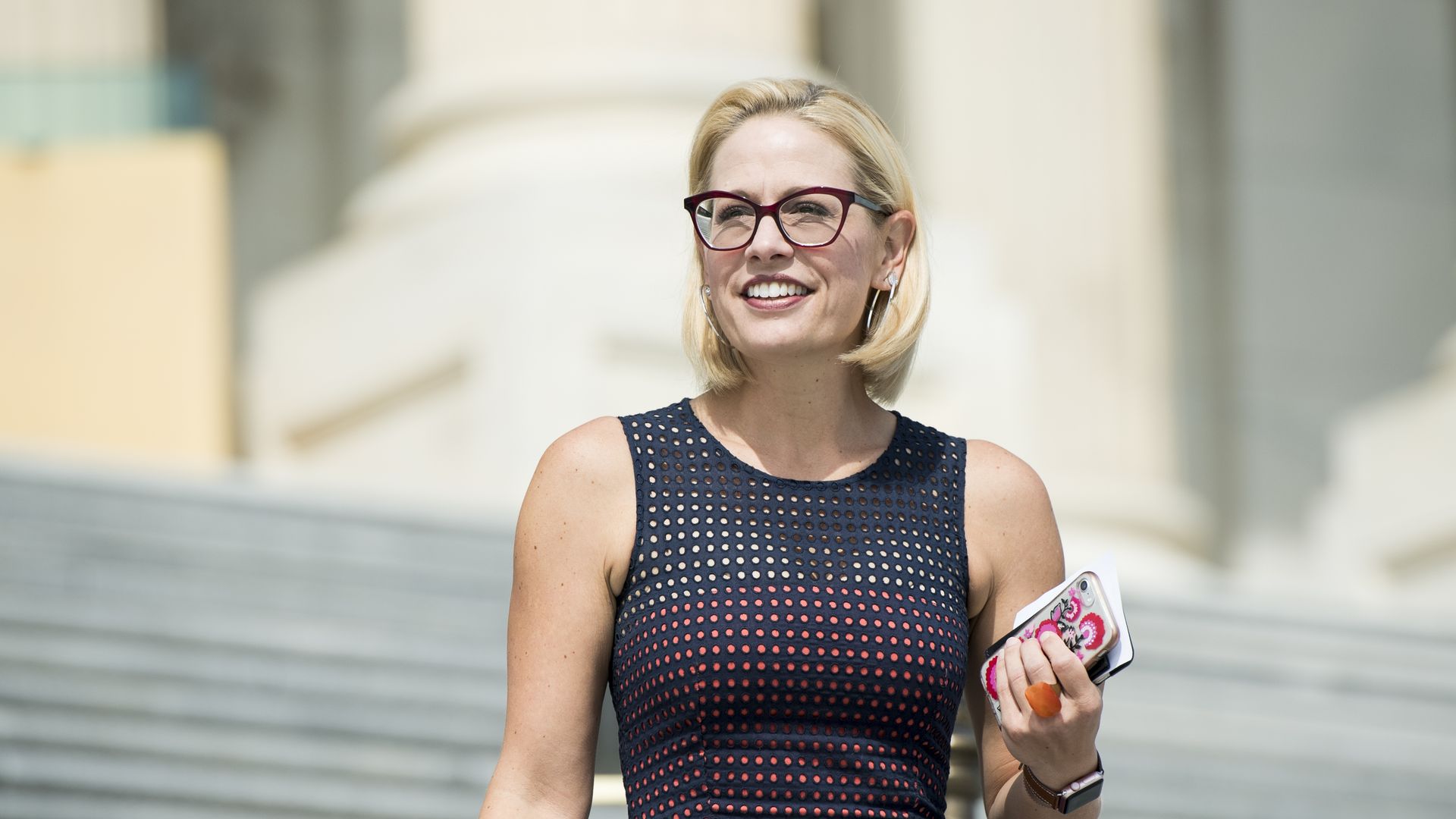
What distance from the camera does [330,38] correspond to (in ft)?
64.8

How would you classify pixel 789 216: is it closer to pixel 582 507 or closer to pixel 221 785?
pixel 582 507

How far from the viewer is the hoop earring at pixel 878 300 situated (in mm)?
3359

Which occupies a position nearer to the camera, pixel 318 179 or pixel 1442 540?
pixel 1442 540

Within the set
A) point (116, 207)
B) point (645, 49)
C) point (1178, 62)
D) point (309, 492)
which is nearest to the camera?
point (309, 492)

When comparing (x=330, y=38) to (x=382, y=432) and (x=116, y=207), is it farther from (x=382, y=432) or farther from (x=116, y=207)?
(x=382, y=432)

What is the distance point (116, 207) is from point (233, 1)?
6.94m

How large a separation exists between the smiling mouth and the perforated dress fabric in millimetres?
230

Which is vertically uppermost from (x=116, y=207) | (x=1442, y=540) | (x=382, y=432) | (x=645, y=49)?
(x=645, y=49)

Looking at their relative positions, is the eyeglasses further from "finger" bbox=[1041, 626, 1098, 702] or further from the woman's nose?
"finger" bbox=[1041, 626, 1098, 702]

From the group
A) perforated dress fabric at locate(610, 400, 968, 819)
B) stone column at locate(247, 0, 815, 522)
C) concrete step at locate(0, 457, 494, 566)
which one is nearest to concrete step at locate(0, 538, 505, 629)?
concrete step at locate(0, 457, 494, 566)

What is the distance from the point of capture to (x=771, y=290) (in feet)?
10.5

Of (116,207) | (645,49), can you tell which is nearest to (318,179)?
(116,207)

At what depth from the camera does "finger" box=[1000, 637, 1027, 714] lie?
2.94 meters

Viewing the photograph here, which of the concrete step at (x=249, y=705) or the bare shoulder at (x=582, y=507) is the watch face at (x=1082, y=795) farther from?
the concrete step at (x=249, y=705)
